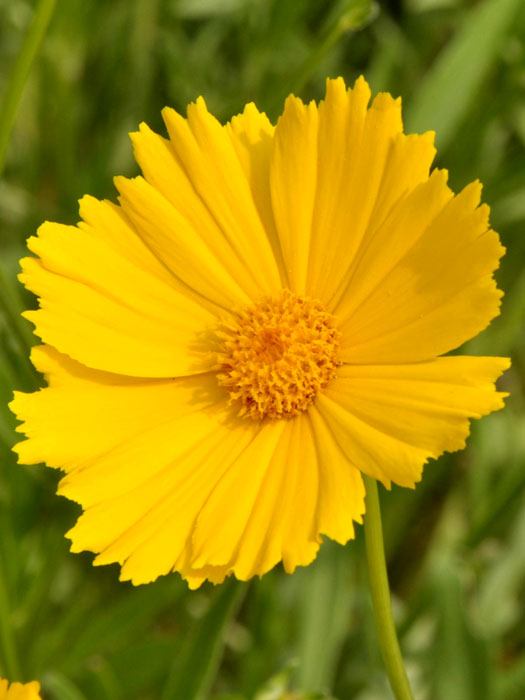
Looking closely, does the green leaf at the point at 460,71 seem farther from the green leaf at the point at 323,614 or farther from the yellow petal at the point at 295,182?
the green leaf at the point at 323,614

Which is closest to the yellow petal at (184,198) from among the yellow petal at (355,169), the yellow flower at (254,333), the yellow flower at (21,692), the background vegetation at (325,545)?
the yellow flower at (254,333)

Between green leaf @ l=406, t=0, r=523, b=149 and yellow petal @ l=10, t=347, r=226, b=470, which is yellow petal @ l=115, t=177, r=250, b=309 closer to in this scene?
yellow petal @ l=10, t=347, r=226, b=470

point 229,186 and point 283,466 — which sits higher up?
point 229,186

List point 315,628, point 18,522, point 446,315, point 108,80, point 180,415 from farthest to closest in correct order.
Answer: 1. point 108,80
2. point 18,522
3. point 315,628
4. point 180,415
5. point 446,315

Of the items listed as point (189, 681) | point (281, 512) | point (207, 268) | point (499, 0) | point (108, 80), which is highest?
point (108, 80)

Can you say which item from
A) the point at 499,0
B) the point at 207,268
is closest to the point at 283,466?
the point at 207,268

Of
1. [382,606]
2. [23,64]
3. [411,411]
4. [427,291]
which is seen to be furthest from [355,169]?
[382,606]

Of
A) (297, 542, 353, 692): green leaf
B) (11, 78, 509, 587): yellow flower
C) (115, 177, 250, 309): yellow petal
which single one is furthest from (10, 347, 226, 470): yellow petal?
(297, 542, 353, 692): green leaf

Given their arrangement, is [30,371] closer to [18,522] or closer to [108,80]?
[18,522]
